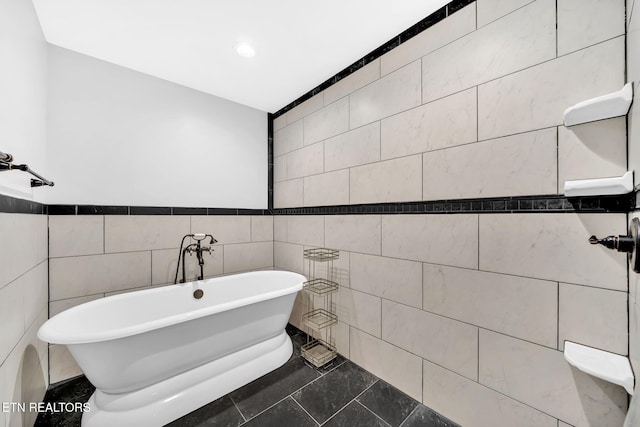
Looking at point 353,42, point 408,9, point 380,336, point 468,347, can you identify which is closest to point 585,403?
point 468,347

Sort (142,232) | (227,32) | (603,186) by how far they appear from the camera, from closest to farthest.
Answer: (603,186) → (227,32) → (142,232)

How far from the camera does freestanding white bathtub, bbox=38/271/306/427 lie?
4.52 feet

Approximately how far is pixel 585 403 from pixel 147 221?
9.92 ft

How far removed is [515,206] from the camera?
4.06 ft

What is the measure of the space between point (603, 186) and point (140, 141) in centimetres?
301

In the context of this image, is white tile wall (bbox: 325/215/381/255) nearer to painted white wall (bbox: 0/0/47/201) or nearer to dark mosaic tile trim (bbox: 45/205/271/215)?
dark mosaic tile trim (bbox: 45/205/271/215)

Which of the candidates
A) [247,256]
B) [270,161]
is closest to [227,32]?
[270,161]

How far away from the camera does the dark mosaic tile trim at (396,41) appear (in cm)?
148

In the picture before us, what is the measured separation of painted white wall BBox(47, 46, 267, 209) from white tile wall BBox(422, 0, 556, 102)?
6.74ft

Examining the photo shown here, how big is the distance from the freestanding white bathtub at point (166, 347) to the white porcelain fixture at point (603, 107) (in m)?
1.91

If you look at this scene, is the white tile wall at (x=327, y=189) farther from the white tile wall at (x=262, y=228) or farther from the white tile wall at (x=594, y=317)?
the white tile wall at (x=594, y=317)

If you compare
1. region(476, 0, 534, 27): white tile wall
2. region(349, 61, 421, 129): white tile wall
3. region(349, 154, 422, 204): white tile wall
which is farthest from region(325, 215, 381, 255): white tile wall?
region(476, 0, 534, 27): white tile wall

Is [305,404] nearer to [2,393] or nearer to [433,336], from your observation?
[433,336]

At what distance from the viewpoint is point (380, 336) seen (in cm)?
184
